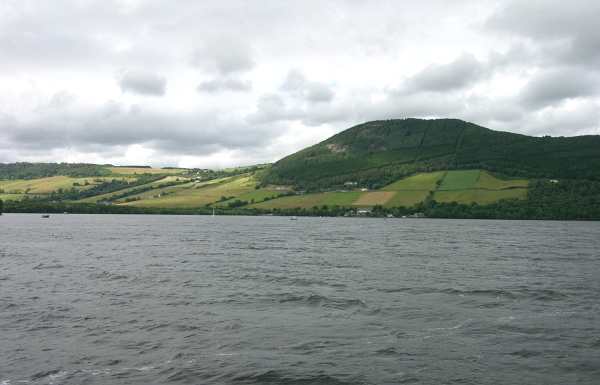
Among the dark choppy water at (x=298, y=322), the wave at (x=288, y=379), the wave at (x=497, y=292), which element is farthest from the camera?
the wave at (x=497, y=292)

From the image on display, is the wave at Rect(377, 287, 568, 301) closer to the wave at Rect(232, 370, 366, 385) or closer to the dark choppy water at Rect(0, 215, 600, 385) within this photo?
the dark choppy water at Rect(0, 215, 600, 385)

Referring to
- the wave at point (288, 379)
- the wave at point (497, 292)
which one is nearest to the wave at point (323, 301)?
the wave at point (497, 292)

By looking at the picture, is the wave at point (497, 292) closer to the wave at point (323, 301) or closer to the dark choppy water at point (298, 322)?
the dark choppy water at point (298, 322)

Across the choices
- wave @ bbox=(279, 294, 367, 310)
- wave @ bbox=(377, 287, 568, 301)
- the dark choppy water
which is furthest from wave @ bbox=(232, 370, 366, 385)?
wave @ bbox=(377, 287, 568, 301)

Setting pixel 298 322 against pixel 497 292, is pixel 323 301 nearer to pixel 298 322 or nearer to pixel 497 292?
pixel 298 322

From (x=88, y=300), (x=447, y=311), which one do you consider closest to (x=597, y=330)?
(x=447, y=311)

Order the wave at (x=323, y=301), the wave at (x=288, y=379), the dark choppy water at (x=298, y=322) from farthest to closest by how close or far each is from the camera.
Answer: the wave at (x=323, y=301) → the dark choppy water at (x=298, y=322) → the wave at (x=288, y=379)

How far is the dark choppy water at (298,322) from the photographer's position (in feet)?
78.1

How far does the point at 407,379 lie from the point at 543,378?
19.1 ft

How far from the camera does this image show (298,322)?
32.9 meters

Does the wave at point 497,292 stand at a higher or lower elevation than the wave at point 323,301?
lower

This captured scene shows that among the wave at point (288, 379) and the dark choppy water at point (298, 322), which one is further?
the dark choppy water at point (298, 322)

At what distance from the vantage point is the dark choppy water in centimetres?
2381

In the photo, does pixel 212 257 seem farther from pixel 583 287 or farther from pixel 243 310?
pixel 583 287
